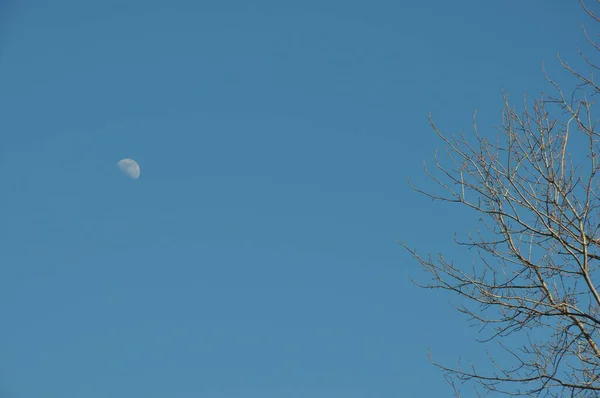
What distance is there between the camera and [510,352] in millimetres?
5363

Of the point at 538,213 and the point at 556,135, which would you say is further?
the point at 556,135

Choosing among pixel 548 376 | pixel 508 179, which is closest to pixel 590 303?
pixel 548 376

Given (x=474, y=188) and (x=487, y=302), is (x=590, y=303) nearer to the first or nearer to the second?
(x=487, y=302)

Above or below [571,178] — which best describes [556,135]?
above

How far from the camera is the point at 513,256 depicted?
5.46m

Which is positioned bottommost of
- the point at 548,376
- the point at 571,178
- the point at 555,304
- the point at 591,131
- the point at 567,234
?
the point at 548,376

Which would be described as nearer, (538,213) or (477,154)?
(538,213)

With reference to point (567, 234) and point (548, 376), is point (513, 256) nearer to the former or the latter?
point (567, 234)

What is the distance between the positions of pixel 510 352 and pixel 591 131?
180 cm

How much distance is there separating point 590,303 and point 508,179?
110cm

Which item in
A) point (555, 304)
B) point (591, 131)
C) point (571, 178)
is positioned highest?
point (591, 131)

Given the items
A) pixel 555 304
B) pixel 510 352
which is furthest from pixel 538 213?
pixel 510 352

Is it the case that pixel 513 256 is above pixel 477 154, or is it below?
below

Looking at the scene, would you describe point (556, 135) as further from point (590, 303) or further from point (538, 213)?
point (590, 303)
